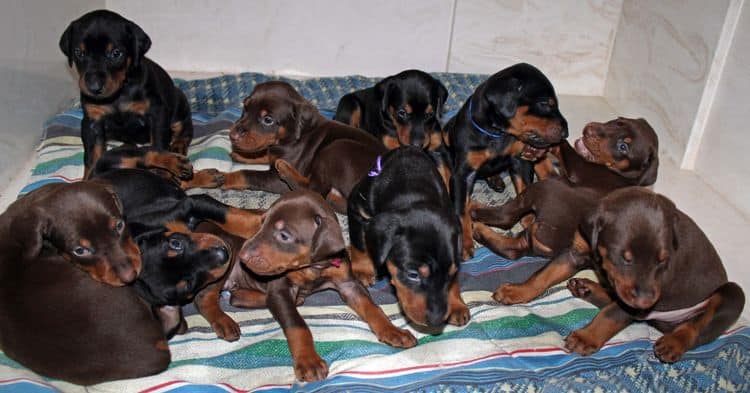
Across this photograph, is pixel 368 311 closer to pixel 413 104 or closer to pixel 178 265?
pixel 178 265

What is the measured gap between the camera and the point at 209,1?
6957mm

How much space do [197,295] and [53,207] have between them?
95 centimetres

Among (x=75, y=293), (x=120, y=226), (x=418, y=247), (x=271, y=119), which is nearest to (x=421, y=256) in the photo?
(x=418, y=247)

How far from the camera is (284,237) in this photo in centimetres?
371

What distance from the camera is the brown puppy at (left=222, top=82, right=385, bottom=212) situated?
477 centimetres

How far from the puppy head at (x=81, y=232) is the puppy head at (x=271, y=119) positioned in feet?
4.85

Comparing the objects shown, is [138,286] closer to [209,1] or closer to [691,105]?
[209,1]

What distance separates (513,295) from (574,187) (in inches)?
32.4

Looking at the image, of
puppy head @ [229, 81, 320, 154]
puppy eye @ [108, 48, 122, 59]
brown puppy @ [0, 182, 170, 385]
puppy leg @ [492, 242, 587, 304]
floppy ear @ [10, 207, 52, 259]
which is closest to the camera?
brown puppy @ [0, 182, 170, 385]

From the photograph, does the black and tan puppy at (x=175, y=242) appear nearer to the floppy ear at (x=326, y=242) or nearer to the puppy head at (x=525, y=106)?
the floppy ear at (x=326, y=242)

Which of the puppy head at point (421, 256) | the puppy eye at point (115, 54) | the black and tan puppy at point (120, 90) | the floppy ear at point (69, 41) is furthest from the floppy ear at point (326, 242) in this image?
the floppy ear at point (69, 41)

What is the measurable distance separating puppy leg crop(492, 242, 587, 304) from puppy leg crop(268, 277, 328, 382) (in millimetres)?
1235

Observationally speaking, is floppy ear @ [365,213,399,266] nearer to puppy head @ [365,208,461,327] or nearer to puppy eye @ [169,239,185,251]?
puppy head @ [365,208,461,327]

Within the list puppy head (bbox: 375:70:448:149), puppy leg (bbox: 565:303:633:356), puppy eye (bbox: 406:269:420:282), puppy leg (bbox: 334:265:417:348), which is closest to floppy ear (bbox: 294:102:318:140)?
puppy head (bbox: 375:70:448:149)
